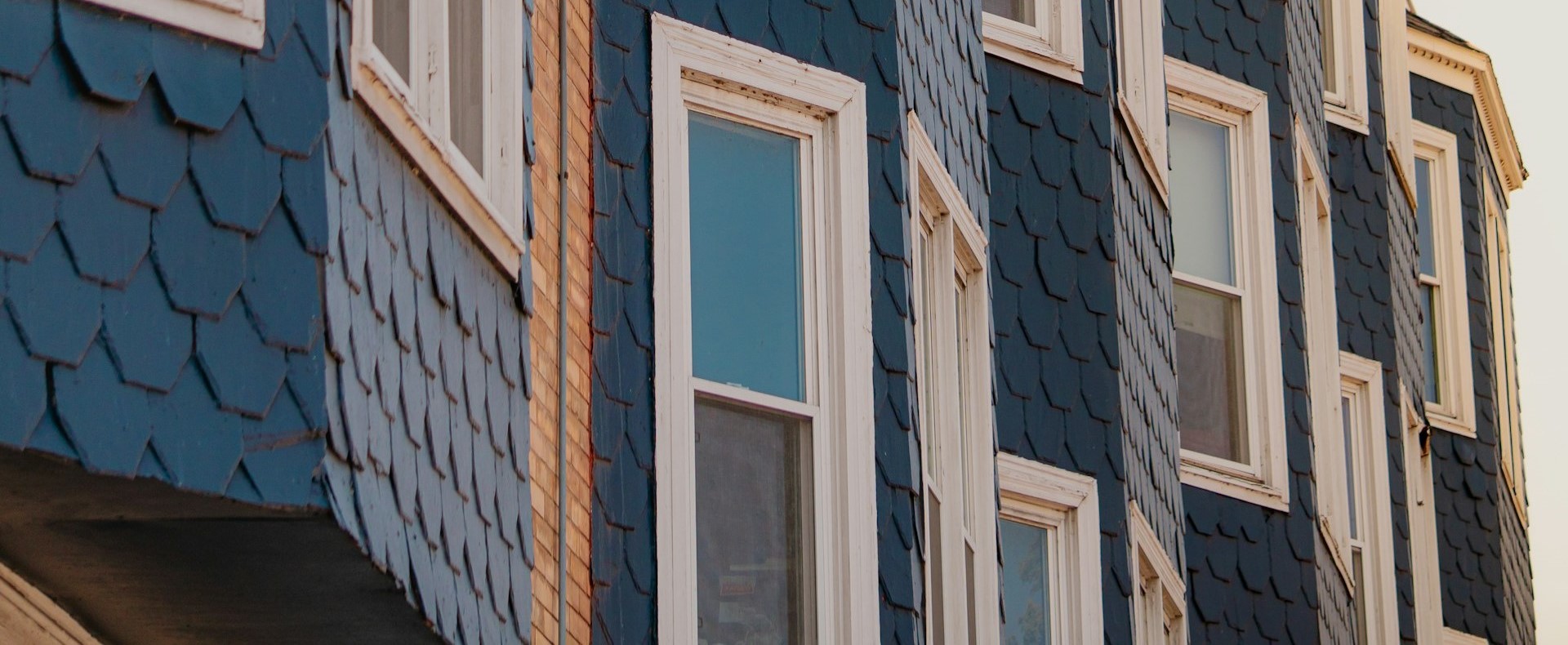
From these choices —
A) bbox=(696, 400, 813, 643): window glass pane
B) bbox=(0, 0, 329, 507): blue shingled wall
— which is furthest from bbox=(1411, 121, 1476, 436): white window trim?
bbox=(0, 0, 329, 507): blue shingled wall

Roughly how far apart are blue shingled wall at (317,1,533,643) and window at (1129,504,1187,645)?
22.6ft

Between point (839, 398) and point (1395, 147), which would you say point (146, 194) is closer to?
point (839, 398)

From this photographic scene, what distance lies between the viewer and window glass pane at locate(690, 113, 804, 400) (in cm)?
873

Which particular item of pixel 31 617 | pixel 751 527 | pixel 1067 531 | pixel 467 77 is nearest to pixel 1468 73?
pixel 1067 531

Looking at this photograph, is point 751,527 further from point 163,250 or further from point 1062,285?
point 1062,285

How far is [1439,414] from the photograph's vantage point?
24.4 metres

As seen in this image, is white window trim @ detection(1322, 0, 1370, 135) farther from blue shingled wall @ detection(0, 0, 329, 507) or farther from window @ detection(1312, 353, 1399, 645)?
blue shingled wall @ detection(0, 0, 329, 507)

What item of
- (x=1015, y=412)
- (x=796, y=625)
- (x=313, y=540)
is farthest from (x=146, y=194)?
(x=1015, y=412)

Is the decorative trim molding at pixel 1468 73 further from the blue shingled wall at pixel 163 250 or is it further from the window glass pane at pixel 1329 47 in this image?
the blue shingled wall at pixel 163 250

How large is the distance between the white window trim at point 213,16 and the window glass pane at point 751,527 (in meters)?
3.41

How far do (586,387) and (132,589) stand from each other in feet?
7.83

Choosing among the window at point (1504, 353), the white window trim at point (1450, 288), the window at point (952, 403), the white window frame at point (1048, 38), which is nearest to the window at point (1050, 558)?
the window at point (952, 403)

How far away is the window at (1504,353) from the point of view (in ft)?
85.7

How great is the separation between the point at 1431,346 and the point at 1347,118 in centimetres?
527
